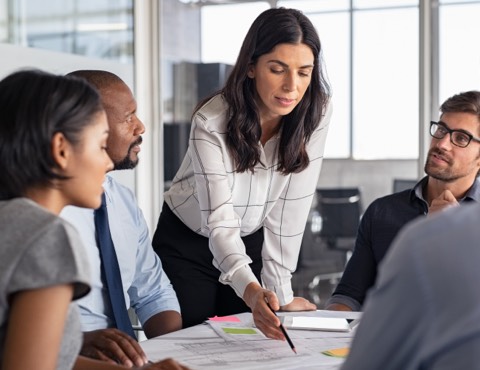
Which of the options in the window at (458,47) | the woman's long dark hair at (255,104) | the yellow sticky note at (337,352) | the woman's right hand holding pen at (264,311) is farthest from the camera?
the window at (458,47)

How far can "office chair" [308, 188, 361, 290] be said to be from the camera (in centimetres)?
497

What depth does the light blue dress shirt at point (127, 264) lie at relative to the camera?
7.01ft

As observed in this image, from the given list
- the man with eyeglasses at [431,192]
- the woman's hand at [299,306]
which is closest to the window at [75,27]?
the man with eyeglasses at [431,192]

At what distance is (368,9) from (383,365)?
4.29 meters

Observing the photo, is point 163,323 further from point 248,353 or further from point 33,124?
point 33,124

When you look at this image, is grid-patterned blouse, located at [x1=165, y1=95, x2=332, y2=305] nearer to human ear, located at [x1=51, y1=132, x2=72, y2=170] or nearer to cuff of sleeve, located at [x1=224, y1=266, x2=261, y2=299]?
cuff of sleeve, located at [x1=224, y1=266, x2=261, y2=299]

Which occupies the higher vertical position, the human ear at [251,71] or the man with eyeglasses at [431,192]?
the human ear at [251,71]

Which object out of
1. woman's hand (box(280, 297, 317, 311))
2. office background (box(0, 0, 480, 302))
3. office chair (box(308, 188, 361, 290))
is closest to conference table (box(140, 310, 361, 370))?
woman's hand (box(280, 297, 317, 311))

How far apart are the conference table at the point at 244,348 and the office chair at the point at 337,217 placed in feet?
9.14

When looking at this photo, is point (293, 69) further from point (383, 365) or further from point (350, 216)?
point (350, 216)

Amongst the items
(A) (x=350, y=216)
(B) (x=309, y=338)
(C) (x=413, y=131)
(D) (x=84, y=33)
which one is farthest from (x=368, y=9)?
(B) (x=309, y=338)

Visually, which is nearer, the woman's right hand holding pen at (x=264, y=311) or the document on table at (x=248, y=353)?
the document on table at (x=248, y=353)

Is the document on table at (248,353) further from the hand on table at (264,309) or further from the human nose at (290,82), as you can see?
the human nose at (290,82)

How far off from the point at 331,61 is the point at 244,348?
3.20 m
